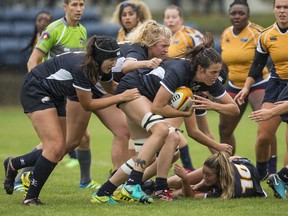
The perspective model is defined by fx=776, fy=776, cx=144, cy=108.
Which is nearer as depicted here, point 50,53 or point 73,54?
point 73,54

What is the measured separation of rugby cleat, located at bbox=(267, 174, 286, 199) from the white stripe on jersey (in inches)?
86.8

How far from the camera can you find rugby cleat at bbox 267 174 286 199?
762 centimetres

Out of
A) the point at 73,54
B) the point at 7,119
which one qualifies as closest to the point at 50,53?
the point at 73,54

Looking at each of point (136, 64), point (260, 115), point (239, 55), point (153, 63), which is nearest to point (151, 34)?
point (136, 64)

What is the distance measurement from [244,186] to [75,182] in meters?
2.64

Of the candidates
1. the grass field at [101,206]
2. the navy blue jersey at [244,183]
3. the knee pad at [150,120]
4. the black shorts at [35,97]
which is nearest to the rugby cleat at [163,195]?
the grass field at [101,206]

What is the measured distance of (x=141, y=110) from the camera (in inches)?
289

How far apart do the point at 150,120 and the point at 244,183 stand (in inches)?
47.9

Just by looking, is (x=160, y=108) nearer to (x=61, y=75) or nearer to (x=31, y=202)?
(x=61, y=75)

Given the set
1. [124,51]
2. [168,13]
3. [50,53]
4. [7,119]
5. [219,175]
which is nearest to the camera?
[219,175]

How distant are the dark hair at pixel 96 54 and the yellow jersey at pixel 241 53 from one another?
337 cm

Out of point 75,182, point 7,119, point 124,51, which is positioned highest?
point 124,51

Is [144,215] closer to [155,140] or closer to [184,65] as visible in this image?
[155,140]

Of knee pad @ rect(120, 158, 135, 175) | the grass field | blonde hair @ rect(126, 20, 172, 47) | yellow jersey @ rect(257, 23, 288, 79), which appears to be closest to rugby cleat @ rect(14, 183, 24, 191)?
the grass field
